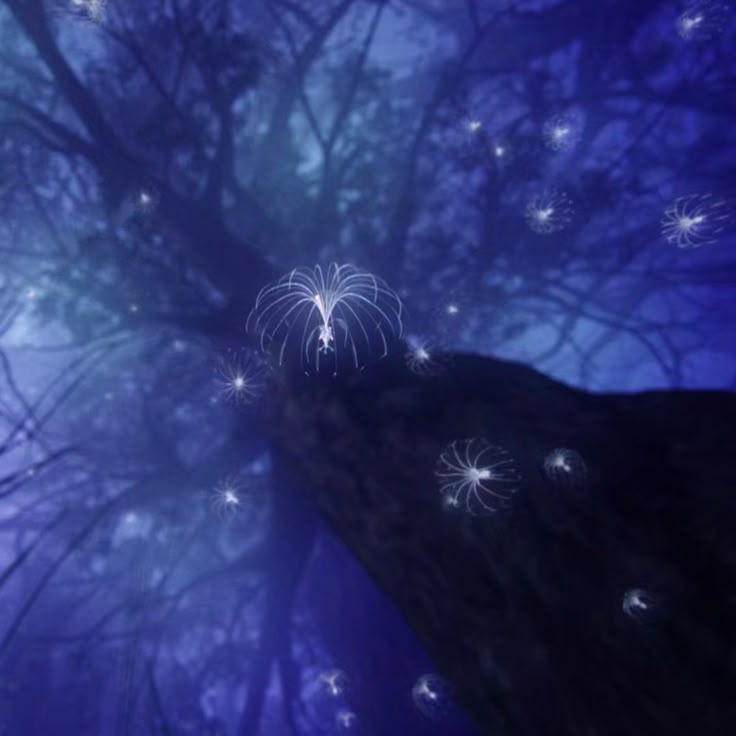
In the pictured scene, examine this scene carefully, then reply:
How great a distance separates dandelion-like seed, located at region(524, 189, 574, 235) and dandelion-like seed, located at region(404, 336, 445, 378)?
301 cm

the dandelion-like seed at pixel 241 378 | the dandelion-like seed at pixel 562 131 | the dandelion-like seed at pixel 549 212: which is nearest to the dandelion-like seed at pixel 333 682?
the dandelion-like seed at pixel 241 378

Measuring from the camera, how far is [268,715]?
8258 millimetres

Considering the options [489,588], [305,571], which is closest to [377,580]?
[489,588]

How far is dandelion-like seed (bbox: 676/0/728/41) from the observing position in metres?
6.18

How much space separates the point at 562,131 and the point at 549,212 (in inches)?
45.4

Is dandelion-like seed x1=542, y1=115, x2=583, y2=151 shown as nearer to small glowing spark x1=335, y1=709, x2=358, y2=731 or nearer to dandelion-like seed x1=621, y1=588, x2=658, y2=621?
dandelion-like seed x1=621, y1=588, x2=658, y2=621

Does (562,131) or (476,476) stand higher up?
(562,131)

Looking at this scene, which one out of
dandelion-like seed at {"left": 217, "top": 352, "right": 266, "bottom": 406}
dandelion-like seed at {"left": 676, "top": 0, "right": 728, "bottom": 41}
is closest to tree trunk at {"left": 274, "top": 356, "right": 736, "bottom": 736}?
dandelion-like seed at {"left": 217, "top": 352, "right": 266, "bottom": 406}

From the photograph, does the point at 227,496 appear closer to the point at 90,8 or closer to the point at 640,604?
the point at 640,604

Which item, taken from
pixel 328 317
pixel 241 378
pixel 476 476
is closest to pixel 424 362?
pixel 328 317

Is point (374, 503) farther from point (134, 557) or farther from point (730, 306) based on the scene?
point (730, 306)

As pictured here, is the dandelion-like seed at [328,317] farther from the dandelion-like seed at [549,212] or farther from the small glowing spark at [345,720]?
the small glowing spark at [345,720]

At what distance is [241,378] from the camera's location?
7488 millimetres

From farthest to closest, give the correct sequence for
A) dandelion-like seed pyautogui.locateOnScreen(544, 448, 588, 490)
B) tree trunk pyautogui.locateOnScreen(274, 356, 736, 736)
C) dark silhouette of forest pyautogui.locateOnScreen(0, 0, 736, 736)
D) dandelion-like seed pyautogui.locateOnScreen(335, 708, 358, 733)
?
dandelion-like seed pyautogui.locateOnScreen(335, 708, 358, 733), dark silhouette of forest pyautogui.locateOnScreen(0, 0, 736, 736), dandelion-like seed pyautogui.locateOnScreen(544, 448, 588, 490), tree trunk pyautogui.locateOnScreen(274, 356, 736, 736)
